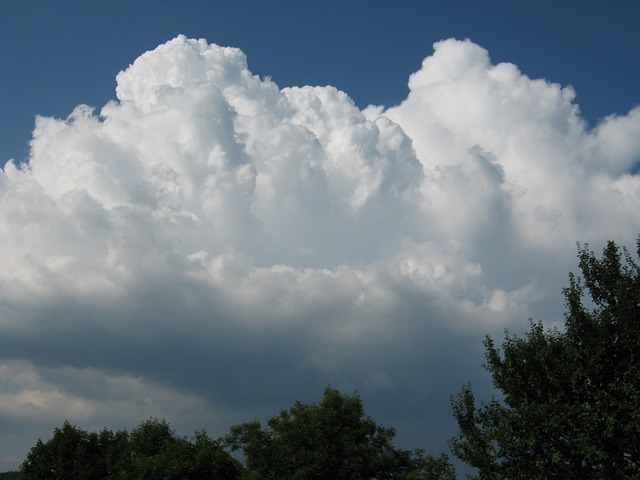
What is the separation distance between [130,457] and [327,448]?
25963 millimetres

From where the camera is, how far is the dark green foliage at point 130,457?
210 feet

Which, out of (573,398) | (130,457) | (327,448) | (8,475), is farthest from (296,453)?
(8,475)

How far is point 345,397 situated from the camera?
63.4m

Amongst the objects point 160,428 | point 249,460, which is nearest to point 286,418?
point 249,460

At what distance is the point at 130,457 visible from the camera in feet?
235

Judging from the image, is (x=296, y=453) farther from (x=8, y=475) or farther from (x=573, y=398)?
(x=8, y=475)

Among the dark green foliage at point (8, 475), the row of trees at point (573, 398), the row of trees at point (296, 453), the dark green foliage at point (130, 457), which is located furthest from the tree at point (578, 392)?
the dark green foliage at point (8, 475)

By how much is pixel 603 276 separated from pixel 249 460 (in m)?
42.0

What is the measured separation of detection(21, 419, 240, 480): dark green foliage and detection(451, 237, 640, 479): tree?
35.9m

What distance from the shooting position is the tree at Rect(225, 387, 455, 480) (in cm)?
5834

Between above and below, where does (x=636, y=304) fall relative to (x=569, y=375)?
above

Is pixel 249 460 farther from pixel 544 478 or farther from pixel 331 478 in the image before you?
pixel 544 478

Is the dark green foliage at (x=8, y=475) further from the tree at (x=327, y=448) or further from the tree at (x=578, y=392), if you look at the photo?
the tree at (x=578, y=392)

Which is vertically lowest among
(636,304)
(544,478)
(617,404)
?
(544,478)
